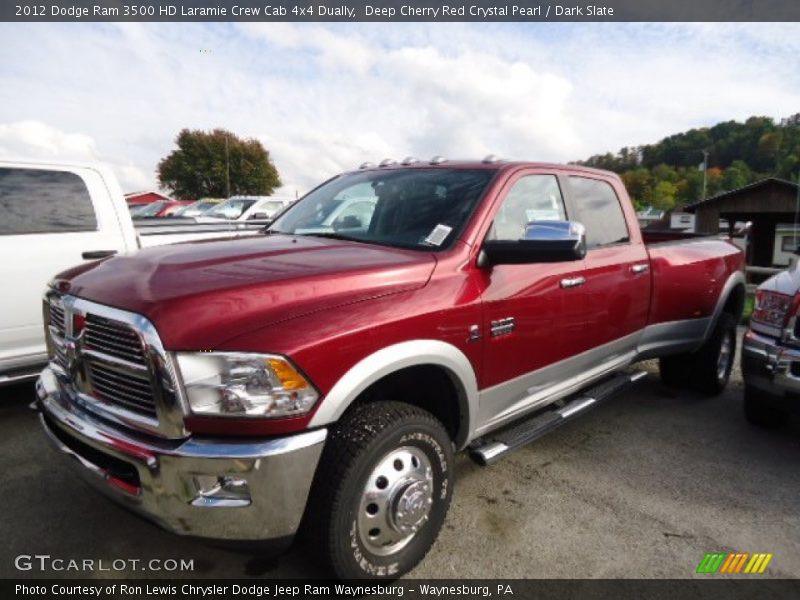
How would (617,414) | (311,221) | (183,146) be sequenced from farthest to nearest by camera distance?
1. (183,146)
2. (617,414)
3. (311,221)

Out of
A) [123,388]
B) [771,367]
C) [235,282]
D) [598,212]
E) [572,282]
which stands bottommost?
[771,367]

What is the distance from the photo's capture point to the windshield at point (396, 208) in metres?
2.87

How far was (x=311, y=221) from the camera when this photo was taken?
11.3ft

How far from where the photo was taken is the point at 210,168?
5600 cm

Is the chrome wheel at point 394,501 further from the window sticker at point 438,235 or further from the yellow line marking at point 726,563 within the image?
the yellow line marking at point 726,563

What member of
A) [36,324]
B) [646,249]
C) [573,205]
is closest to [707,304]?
[646,249]

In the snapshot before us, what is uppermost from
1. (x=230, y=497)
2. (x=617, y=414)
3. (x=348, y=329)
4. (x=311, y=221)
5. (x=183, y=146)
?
(x=183, y=146)

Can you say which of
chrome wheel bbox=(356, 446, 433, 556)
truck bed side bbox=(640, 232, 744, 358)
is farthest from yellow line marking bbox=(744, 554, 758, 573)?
truck bed side bbox=(640, 232, 744, 358)

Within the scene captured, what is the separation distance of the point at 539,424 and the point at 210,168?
191ft

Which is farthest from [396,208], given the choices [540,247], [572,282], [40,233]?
[40,233]

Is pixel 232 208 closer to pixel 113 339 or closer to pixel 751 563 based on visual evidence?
pixel 113 339

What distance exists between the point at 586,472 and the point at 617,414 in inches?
48.3

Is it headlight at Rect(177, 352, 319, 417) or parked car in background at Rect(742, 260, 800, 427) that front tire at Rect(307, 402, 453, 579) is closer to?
headlight at Rect(177, 352, 319, 417)

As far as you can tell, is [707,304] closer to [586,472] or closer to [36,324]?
[586,472]
